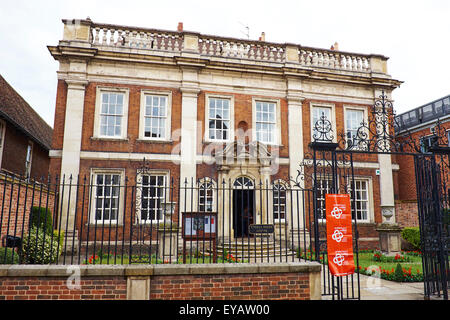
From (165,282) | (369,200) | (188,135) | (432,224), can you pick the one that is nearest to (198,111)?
(188,135)

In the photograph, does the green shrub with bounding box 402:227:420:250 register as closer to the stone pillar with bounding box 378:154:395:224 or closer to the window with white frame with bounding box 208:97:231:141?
the stone pillar with bounding box 378:154:395:224

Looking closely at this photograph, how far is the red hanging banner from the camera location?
5969mm

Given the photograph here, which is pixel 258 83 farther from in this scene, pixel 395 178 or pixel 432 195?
pixel 432 195

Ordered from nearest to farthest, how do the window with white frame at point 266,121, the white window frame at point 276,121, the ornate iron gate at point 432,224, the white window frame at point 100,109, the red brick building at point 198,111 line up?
the ornate iron gate at point 432,224 < the red brick building at point 198,111 < the white window frame at point 100,109 < the white window frame at point 276,121 < the window with white frame at point 266,121

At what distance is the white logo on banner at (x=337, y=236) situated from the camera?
6055 millimetres

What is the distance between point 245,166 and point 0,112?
1024cm

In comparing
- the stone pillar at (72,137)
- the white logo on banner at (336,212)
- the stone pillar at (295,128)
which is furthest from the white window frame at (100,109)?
the white logo on banner at (336,212)

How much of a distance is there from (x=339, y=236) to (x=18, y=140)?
1599 cm

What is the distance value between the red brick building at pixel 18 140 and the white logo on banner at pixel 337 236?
1237cm

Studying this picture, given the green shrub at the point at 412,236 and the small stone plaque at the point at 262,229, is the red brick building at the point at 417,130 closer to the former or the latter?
the green shrub at the point at 412,236

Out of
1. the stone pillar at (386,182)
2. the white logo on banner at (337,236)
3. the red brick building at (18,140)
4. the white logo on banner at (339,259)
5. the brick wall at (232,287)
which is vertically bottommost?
the brick wall at (232,287)

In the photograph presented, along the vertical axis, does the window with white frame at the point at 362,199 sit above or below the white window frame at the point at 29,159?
below

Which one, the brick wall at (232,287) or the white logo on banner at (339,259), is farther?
the white logo on banner at (339,259)
